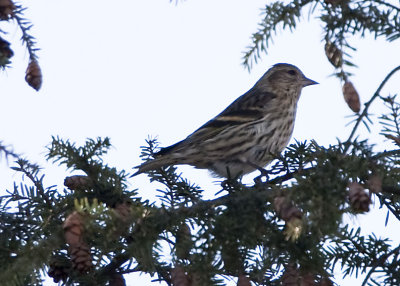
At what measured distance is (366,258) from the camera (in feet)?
9.05

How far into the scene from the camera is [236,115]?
5.76 metres

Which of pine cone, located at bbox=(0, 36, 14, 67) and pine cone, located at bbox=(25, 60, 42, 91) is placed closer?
pine cone, located at bbox=(0, 36, 14, 67)

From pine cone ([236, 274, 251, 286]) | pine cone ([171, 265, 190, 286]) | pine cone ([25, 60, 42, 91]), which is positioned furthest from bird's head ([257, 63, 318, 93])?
pine cone ([171, 265, 190, 286])

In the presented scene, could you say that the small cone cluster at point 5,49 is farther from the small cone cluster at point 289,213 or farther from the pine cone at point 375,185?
the pine cone at point 375,185

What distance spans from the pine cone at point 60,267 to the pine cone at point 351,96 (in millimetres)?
1422

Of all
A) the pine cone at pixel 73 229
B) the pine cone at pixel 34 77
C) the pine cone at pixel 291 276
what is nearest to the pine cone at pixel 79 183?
the pine cone at pixel 34 77

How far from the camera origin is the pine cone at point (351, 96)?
2791mm

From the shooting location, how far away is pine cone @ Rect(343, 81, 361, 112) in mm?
2791

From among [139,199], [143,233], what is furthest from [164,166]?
[143,233]

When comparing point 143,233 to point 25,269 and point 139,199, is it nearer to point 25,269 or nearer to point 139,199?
point 25,269

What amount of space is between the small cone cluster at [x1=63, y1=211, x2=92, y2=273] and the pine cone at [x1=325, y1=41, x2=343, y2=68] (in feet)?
4.23

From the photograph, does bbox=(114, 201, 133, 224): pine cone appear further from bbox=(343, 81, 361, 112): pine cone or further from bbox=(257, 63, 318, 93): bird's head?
bbox=(257, 63, 318, 93): bird's head

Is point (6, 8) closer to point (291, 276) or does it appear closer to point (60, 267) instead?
point (60, 267)

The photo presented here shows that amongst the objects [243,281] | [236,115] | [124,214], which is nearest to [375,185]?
[243,281]
